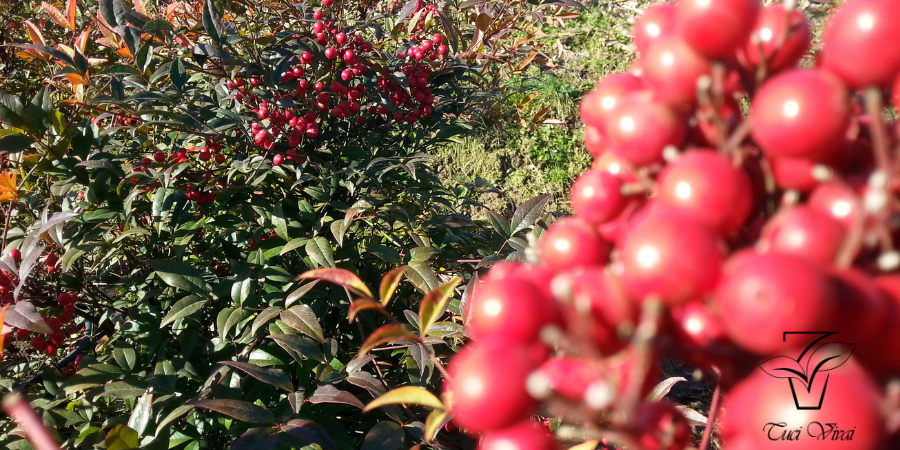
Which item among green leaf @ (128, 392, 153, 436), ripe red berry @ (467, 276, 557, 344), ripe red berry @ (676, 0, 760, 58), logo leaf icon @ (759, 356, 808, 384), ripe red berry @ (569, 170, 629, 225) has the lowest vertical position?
green leaf @ (128, 392, 153, 436)

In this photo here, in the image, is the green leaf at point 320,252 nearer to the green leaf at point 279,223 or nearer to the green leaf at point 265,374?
the green leaf at point 279,223

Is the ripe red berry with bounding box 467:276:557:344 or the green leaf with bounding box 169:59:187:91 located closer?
the ripe red berry with bounding box 467:276:557:344

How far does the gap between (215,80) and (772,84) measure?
1.68 m

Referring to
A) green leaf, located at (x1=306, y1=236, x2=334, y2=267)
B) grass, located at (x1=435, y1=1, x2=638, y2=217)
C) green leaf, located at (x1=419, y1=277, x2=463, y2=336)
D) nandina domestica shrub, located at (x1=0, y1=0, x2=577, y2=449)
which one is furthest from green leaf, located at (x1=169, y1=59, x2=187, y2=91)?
grass, located at (x1=435, y1=1, x2=638, y2=217)

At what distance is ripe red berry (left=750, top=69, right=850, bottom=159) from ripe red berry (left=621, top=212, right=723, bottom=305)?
0.07 metres

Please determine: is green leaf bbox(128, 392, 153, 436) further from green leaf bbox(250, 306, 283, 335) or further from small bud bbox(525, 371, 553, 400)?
small bud bbox(525, 371, 553, 400)

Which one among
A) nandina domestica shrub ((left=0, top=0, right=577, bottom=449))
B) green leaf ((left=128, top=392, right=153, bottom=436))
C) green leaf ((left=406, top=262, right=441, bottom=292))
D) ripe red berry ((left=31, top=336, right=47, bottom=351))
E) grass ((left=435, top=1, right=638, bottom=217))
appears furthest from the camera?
grass ((left=435, top=1, right=638, bottom=217))

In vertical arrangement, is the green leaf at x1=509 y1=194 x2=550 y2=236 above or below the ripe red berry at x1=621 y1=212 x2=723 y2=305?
above

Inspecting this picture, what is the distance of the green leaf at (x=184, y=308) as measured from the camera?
1134mm

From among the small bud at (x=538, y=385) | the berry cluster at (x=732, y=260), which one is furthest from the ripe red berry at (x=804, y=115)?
the small bud at (x=538, y=385)

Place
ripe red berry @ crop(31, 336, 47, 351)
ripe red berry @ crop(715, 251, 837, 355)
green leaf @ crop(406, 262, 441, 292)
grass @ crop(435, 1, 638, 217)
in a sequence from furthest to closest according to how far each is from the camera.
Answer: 1. grass @ crop(435, 1, 638, 217)
2. ripe red berry @ crop(31, 336, 47, 351)
3. green leaf @ crop(406, 262, 441, 292)
4. ripe red berry @ crop(715, 251, 837, 355)

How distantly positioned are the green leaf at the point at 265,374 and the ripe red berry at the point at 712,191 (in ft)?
2.63

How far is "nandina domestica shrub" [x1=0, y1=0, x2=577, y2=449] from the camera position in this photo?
106 cm

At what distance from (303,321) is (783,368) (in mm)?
902
